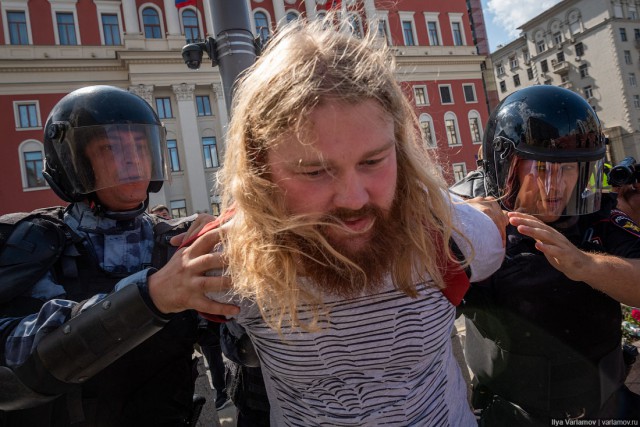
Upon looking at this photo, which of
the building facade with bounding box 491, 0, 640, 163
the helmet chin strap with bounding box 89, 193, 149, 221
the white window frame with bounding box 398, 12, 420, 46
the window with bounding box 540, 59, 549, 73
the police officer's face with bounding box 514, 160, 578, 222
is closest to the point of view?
the police officer's face with bounding box 514, 160, 578, 222

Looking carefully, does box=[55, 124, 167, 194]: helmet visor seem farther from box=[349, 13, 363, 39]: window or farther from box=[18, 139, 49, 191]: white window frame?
box=[18, 139, 49, 191]: white window frame

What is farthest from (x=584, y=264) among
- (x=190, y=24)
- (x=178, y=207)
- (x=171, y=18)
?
(x=190, y=24)

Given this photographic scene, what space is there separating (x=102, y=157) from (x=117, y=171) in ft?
0.29

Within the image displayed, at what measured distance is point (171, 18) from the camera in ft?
76.4

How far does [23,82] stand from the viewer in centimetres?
2069

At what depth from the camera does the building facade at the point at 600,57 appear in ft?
131

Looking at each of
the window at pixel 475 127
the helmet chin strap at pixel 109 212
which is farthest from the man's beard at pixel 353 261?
the window at pixel 475 127

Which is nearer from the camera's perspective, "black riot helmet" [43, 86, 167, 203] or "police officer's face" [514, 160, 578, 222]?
"police officer's face" [514, 160, 578, 222]

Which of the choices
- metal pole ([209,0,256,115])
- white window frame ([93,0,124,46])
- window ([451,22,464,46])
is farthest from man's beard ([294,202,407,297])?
window ([451,22,464,46])

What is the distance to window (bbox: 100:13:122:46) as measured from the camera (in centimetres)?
2292

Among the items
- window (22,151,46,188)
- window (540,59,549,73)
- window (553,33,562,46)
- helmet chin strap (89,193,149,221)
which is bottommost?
helmet chin strap (89,193,149,221)

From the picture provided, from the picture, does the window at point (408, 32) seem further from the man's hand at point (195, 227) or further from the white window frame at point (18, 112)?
the man's hand at point (195, 227)

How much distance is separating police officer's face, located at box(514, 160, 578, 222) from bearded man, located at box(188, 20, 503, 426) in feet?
1.91

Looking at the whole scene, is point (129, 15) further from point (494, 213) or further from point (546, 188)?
point (494, 213)
